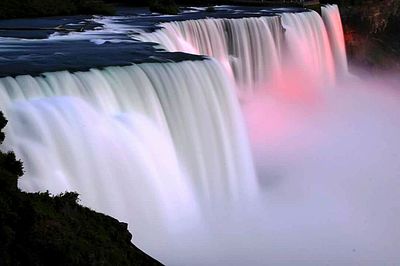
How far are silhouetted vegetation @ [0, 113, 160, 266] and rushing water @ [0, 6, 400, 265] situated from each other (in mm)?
1177

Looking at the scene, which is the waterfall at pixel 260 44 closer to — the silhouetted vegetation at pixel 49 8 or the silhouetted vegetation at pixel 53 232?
the silhouetted vegetation at pixel 49 8

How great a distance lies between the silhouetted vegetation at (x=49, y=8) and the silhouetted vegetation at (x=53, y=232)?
1235 centimetres

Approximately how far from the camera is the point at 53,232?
15.9 ft

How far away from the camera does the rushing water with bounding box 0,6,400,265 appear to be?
24.2ft

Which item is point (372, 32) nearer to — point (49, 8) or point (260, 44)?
point (260, 44)

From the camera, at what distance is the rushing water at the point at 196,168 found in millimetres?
7383

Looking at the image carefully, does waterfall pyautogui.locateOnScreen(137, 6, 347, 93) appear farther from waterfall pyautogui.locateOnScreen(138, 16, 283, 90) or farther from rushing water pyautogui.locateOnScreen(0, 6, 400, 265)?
rushing water pyautogui.locateOnScreen(0, 6, 400, 265)

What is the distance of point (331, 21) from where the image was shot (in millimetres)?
22812

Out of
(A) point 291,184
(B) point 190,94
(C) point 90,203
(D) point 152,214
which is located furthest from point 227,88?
(C) point 90,203

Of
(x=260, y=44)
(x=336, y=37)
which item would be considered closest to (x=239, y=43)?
(x=260, y=44)

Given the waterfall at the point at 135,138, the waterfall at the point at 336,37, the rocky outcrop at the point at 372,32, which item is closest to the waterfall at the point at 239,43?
the waterfall at the point at 135,138

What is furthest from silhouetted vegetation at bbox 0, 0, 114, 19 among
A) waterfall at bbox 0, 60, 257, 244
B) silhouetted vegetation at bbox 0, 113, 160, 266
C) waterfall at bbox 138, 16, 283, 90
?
silhouetted vegetation at bbox 0, 113, 160, 266

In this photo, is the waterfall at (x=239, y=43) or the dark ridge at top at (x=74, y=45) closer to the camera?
the dark ridge at top at (x=74, y=45)

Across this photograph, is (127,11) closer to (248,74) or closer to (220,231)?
(248,74)
